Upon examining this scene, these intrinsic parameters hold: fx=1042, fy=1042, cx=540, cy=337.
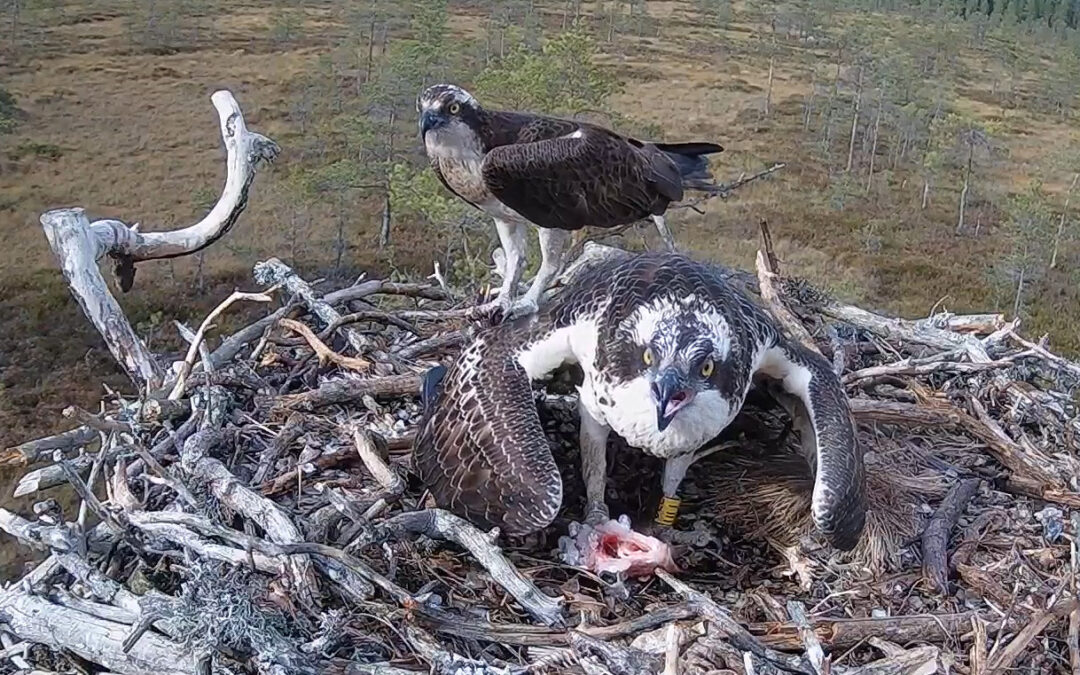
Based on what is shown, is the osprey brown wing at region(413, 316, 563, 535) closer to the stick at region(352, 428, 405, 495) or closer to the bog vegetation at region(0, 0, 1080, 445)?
the stick at region(352, 428, 405, 495)

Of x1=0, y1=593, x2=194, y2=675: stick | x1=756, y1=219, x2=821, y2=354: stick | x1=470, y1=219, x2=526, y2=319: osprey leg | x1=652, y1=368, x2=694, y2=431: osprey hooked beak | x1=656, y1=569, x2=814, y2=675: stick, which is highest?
x1=652, y1=368, x2=694, y2=431: osprey hooked beak

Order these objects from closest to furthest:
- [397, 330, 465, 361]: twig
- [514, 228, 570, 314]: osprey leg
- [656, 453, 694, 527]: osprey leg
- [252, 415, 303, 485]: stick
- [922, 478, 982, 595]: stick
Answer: [922, 478, 982, 595]: stick
[656, 453, 694, 527]: osprey leg
[252, 415, 303, 485]: stick
[514, 228, 570, 314]: osprey leg
[397, 330, 465, 361]: twig

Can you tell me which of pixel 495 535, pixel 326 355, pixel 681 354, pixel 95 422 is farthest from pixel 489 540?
pixel 326 355

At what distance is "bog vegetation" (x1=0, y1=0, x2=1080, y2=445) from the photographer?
17.4 metres

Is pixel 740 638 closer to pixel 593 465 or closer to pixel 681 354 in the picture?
pixel 681 354

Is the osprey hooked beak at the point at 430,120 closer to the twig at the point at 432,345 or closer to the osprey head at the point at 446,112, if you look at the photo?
the osprey head at the point at 446,112

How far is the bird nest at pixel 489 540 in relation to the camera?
3.25m

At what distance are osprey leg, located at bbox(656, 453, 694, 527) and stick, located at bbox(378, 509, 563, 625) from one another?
0.75 metres

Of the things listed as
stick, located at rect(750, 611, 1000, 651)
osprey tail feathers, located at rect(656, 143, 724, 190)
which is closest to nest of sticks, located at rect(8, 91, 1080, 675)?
stick, located at rect(750, 611, 1000, 651)

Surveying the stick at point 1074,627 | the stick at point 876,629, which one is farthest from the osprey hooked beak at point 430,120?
the stick at point 1074,627

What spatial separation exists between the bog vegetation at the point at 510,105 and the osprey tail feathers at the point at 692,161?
5.68 m

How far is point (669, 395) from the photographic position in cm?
326

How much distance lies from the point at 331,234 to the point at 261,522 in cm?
1894

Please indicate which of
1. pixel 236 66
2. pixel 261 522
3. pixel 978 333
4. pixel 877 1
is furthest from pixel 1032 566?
pixel 877 1
